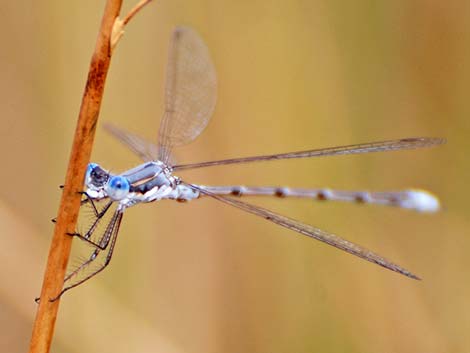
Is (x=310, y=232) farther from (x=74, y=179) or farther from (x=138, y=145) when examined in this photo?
(x=74, y=179)

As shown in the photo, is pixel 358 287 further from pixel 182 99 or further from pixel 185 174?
pixel 182 99

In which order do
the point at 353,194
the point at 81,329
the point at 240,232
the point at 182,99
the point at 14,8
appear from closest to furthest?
the point at 182,99 < the point at 353,194 < the point at 81,329 < the point at 14,8 < the point at 240,232

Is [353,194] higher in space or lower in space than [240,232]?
lower

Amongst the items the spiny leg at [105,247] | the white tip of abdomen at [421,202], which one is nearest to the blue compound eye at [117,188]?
the spiny leg at [105,247]

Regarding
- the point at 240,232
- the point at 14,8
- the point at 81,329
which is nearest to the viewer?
the point at 81,329

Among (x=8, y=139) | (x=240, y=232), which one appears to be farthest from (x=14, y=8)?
(x=240, y=232)

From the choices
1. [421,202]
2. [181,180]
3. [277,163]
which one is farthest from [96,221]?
[277,163]

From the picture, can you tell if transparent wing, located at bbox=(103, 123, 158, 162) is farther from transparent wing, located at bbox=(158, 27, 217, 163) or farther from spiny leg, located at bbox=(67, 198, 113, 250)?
spiny leg, located at bbox=(67, 198, 113, 250)

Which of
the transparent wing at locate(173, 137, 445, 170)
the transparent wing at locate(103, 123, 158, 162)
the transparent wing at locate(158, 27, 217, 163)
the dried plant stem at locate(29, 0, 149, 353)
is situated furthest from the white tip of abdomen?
the dried plant stem at locate(29, 0, 149, 353)
